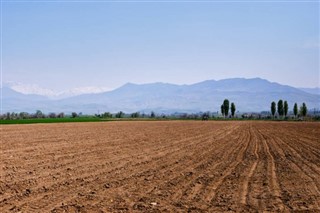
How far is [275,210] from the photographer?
987cm

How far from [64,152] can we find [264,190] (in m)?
12.4

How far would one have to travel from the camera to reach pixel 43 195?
11367mm

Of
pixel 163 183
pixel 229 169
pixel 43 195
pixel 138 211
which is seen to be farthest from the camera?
pixel 229 169

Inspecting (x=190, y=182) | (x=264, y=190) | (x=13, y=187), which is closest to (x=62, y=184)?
(x=13, y=187)

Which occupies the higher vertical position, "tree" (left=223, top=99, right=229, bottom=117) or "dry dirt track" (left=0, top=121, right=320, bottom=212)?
"tree" (left=223, top=99, right=229, bottom=117)

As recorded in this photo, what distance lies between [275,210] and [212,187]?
3.01 m

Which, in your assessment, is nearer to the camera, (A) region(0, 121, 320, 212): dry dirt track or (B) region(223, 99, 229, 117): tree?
(A) region(0, 121, 320, 212): dry dirt track

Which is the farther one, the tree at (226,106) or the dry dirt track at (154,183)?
the tree at (226,106)

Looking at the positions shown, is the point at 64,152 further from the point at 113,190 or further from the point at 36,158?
the point at 113,190

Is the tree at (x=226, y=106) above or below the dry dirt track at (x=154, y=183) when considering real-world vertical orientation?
above

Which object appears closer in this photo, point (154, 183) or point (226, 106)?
point (154, 183)

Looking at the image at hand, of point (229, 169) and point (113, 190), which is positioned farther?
point (229, 169)

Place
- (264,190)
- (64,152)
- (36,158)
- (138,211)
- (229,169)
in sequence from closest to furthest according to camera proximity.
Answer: (138,211) < (264,190) < (229,169) < (36,158) < (64,152)

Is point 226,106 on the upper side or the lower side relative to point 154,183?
upper
